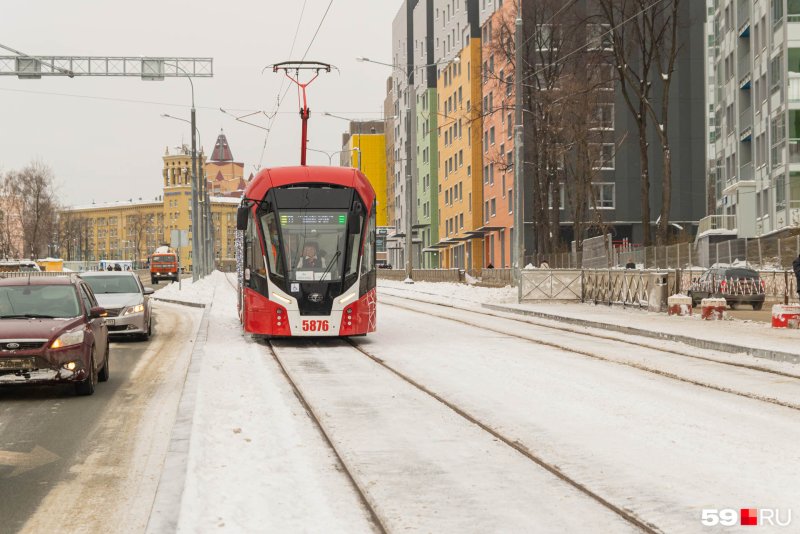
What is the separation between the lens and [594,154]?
187 feet

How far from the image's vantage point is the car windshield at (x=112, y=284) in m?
23.2

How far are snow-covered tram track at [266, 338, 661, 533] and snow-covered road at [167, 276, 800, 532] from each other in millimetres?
21

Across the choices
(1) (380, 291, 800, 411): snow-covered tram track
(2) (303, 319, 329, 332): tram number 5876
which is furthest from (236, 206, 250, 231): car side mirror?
(1) (380, 291, 800, 411): snow-covered tram track

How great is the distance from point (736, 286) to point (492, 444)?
90.6 ft

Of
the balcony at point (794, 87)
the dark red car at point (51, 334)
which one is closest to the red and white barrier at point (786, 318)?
the dark red car at point (51, 334)

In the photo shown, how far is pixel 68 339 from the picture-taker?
1249 centimetres

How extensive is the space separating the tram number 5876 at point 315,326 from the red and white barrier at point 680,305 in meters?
12.2

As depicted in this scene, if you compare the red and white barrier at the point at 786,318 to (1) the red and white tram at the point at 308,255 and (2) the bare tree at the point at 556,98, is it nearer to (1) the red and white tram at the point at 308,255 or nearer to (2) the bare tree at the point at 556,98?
(1) the red and white tram at the point at 308,255

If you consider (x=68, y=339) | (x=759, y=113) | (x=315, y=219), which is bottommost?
(x=68, y=339)

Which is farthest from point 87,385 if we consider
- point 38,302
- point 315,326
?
point 315,326

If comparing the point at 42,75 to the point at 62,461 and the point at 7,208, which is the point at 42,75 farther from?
the point at 7,208

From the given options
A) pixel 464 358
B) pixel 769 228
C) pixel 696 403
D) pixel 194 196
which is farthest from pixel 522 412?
pixel 194 196

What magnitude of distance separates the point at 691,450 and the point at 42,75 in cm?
4207
